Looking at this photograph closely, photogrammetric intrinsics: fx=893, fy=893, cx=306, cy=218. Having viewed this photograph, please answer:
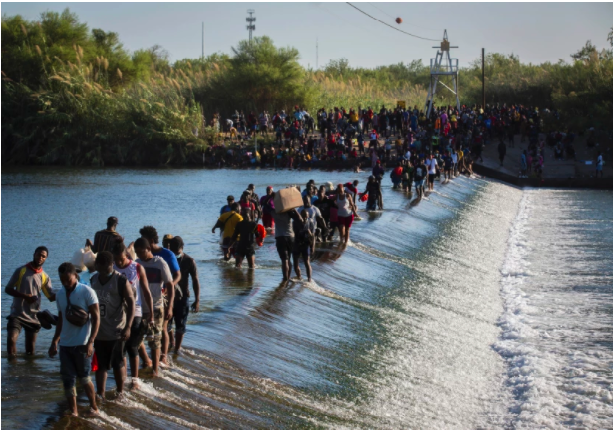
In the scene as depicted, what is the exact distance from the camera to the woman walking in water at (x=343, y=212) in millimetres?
19844

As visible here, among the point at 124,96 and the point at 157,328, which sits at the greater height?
the point at 124,96

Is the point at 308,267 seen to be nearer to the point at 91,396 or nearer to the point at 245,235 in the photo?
the point at 245,235

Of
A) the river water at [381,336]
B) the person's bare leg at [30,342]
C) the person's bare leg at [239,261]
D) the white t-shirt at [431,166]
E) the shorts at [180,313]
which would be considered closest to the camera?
the river water at [381,336]

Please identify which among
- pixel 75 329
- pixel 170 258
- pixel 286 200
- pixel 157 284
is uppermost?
pixel 286 200

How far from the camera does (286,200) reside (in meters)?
14.4

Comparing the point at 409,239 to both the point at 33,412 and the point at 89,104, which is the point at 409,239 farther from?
the point at 89,104

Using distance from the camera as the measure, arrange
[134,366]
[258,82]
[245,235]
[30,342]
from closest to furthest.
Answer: [134,366] → [30,342] → [245,235] → [258,82]

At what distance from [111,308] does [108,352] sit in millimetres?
506

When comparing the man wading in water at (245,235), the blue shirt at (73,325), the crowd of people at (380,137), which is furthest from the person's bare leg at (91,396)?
→ the crowd of people at (380,137)

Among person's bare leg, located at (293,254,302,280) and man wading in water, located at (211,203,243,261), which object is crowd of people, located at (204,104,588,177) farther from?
person's bare leg, located at (293,254,302,280)

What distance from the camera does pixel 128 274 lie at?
29.1 feet

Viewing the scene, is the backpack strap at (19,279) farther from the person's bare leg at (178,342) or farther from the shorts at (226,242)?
the shorts at (226,242)

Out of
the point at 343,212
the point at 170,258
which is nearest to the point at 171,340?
the point at 170,258

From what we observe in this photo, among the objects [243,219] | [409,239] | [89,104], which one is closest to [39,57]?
[89,104]
